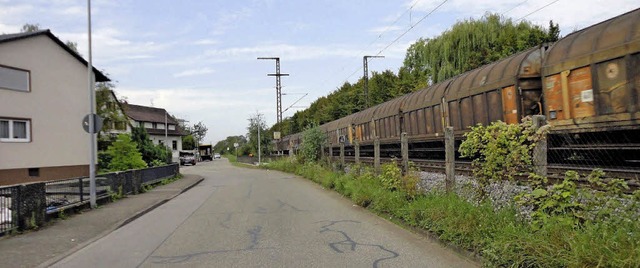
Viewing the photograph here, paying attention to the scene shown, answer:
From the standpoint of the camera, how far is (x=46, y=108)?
25.3 m

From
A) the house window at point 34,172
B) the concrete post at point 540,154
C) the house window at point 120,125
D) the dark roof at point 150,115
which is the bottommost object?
the house window at point 34,172

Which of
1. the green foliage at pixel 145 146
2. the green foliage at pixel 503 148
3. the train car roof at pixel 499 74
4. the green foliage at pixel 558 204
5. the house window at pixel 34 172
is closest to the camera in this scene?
the green foliage at pixel 558 204

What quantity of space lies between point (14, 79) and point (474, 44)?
31.4 meters

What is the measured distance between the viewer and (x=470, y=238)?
22.4 feet

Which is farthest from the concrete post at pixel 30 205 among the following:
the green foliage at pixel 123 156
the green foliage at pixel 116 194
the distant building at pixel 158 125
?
the distant building at pixel 158 125

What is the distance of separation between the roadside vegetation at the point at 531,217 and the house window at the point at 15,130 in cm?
2095

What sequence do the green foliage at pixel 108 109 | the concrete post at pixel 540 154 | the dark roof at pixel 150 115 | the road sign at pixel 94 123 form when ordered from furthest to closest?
the dark roof at pixel 150 115
the green foliage at pixel 108 109
the road sign at pixel 94 123
the concrete post at pixel 540 154

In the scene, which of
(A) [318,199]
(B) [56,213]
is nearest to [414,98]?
(A) [318,199]

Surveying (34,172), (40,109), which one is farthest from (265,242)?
(40,109)

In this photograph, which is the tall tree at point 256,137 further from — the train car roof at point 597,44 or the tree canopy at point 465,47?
the train car roof at point 597,44

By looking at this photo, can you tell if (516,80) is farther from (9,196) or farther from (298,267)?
(9,196)

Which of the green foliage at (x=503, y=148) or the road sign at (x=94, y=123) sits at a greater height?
the road sign at (x=94, y=123)

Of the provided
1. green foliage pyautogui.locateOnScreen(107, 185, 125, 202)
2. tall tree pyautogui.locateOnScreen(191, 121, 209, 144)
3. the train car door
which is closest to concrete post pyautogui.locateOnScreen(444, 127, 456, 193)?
the train car door

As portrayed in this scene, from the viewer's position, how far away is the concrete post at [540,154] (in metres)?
6.48
